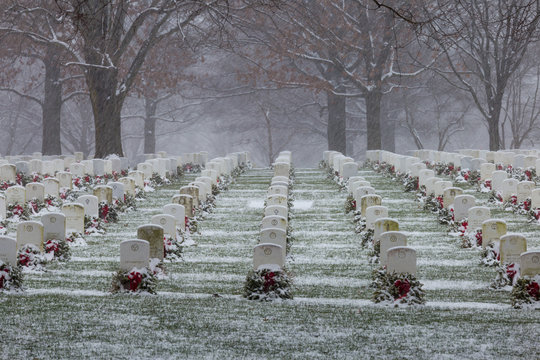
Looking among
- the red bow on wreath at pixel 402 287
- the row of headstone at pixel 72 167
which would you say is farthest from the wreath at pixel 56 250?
the row of headstone at pixel 72 167

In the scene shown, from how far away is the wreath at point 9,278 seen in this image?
37.8ft

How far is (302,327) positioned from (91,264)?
5.88 m

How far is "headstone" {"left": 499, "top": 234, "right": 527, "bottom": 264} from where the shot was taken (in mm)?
12938

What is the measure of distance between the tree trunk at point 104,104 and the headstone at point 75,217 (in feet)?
45.3

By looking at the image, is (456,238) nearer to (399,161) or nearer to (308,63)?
(399,161)

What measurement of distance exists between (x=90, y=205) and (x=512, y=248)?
937cm

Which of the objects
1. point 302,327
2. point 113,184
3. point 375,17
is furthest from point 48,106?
point 302,327

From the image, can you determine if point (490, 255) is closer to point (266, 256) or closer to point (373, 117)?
point (266, 256)

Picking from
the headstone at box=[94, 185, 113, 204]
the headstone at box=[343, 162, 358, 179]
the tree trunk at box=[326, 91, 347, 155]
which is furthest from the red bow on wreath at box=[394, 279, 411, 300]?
the tree trunk at box=[326, 91, 347, 155]

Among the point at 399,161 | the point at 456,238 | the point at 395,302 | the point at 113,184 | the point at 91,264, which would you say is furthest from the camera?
the point at 399,161

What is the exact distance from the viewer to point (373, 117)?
38344 millimetres

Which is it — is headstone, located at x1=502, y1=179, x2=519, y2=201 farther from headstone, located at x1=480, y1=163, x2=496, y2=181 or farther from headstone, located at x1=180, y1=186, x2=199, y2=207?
headstone, located at x1=180, y1=186, x2=199, y2=207

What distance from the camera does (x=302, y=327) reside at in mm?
9523

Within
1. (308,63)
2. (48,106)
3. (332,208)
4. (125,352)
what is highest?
(308,63)
